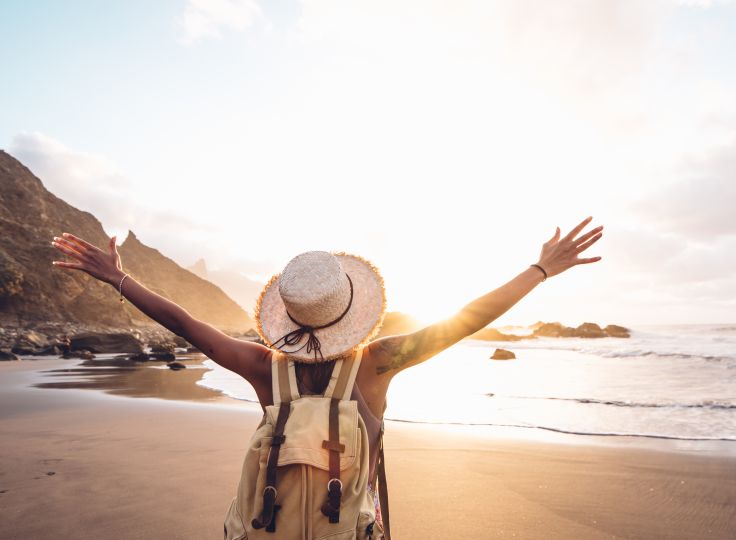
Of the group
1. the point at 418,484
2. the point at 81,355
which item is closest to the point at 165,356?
the point at 81,355

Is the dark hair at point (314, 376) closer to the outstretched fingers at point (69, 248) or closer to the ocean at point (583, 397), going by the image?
the outstretched fingers at point (69, 248)

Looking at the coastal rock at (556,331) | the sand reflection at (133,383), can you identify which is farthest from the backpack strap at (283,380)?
the coastal rock at (556,331)

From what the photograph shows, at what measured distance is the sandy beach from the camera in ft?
12.2

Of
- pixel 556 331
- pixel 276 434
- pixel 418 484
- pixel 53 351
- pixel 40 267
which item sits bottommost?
pixel 418 484

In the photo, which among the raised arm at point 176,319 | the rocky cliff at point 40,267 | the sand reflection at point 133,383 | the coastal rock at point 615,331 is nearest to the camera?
the raised arm at point 176,319

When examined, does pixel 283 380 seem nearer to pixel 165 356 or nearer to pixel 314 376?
pixel 314 376

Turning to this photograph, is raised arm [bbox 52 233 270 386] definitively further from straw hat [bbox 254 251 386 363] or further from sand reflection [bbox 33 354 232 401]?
sand reflection [bbox 33 354 232 401]

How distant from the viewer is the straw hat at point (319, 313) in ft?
6.33

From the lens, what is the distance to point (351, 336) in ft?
6.48

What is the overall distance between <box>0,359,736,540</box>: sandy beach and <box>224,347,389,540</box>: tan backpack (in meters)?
2.27

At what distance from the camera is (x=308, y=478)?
171 cm

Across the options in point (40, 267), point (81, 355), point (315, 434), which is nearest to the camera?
point (315, 434)

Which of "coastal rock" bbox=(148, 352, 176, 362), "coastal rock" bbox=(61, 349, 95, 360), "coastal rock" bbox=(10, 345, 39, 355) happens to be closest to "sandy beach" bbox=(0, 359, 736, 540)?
"coastal rock" bbox=(148, 352, 176, 362)

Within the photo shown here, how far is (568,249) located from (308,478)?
1.53 meters
